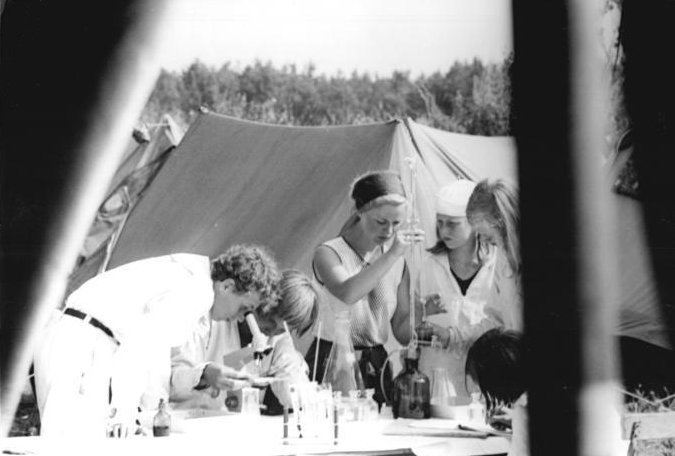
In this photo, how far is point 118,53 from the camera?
3289mm

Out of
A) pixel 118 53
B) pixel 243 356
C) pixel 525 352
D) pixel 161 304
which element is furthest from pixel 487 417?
pixel 118 53


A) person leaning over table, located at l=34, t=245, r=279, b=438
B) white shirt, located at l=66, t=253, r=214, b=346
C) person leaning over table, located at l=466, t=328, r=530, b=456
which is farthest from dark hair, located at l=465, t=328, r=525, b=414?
white shirt, located at l=66, t=253, r=214, b=346

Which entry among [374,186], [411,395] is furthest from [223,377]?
[374,186]

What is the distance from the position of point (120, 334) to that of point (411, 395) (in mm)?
977

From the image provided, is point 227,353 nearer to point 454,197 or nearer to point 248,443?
point 248,443

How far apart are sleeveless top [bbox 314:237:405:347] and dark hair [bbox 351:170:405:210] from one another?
0.54 feet

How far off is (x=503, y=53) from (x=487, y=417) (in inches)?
51.3

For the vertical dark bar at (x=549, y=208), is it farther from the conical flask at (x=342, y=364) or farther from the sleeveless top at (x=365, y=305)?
the conical flask at (x=342, y=364)

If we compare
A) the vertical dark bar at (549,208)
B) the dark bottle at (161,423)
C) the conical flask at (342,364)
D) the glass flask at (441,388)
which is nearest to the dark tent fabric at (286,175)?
the vertical dark bar at (549,208)

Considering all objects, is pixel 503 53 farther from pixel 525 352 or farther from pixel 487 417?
pixel 487 417

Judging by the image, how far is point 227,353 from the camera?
10.6ft

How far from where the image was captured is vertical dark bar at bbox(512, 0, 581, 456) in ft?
10.9

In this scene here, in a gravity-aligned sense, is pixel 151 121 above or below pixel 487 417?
above

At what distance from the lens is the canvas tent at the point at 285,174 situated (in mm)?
3320
